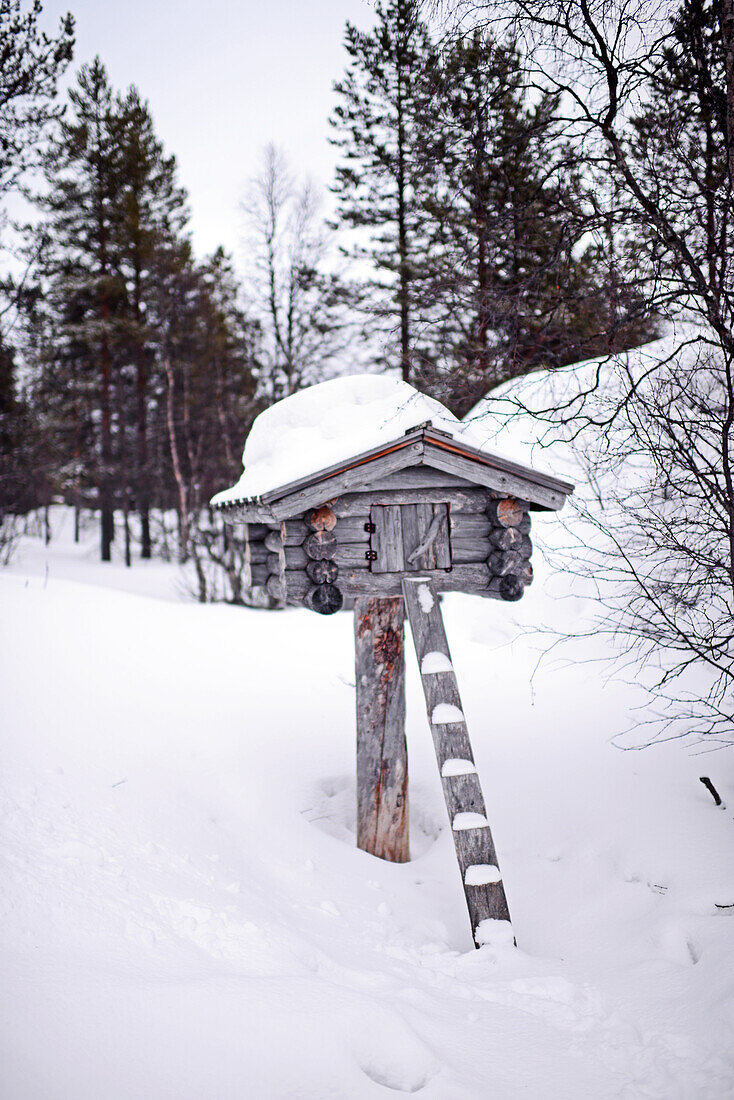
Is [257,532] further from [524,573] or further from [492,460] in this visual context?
[524,573]

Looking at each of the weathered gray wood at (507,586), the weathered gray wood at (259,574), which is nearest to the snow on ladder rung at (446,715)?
the weathered gray wood at (507,586)

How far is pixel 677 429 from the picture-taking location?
559cm

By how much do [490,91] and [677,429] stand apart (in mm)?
2952

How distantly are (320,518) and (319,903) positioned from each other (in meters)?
2.35

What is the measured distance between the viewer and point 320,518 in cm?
428

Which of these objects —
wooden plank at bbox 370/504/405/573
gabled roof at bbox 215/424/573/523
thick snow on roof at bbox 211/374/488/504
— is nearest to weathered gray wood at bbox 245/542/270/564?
thick snow on roof at bbox 211/374/488/504

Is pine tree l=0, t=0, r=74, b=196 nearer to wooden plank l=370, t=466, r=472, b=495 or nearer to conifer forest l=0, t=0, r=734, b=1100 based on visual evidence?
conifer forest l=0, t=0, r=734, b=1100

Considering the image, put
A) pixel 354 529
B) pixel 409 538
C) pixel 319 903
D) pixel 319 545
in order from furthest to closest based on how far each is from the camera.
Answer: pixel 409 538, pixel 354 529, pixel 319 545, pixel 319 903

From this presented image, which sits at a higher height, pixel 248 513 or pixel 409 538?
pixel 248 513

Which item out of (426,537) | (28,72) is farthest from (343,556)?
(28,72)

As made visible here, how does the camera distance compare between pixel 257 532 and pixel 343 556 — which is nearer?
pixel 343 556

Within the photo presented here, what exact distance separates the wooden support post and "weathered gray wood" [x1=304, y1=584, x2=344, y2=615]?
584mm

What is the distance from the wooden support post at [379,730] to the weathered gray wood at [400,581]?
0.40 m

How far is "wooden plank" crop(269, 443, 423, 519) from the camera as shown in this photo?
4109mm
